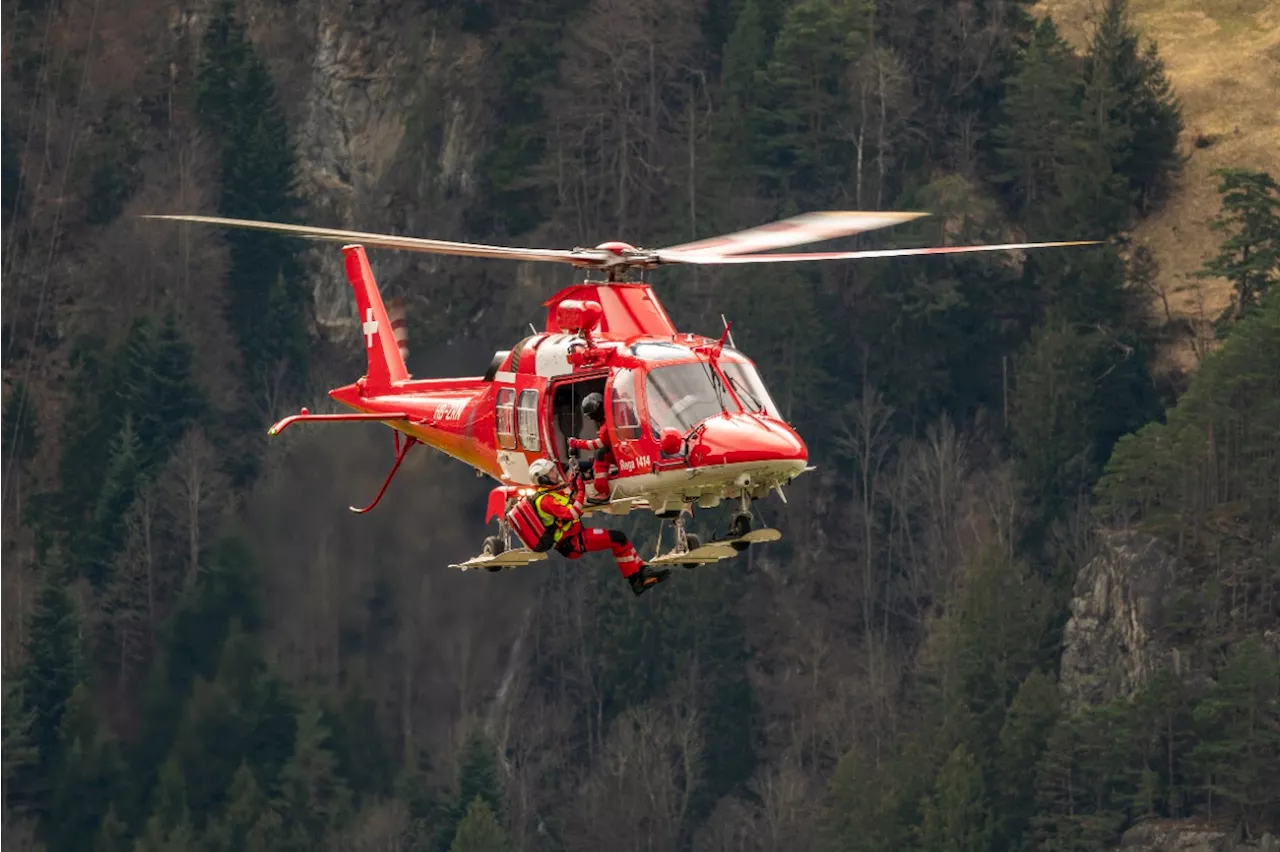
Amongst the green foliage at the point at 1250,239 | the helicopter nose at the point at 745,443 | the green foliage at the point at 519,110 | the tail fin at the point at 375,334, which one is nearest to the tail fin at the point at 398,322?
the tail fin at the point at 375,334

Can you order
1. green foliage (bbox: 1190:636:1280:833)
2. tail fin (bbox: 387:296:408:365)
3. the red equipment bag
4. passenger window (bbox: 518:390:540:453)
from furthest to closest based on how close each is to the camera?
1. green foliage (bbox: 1190:636:1280:833)
2. tail fin (bbox: 387:296:408:365)
3. passenger window (bbox: 518:390:540:453)
4. the red equipment bag

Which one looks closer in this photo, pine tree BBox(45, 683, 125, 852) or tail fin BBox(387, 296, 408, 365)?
tail fin BBox(387, 296, 408, 365)

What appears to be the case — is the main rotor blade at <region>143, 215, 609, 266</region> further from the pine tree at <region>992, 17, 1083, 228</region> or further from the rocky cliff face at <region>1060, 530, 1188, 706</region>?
the pine tree at <region>992, 17, 1083, 228</region>

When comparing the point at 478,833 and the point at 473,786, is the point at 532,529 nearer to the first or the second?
the point at 478,833

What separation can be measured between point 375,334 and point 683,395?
10776 mm

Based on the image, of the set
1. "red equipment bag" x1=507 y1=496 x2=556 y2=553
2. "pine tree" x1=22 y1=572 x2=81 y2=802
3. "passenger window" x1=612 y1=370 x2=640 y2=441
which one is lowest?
"pine tree" x1=22 y1=572 x2=81 y2=802

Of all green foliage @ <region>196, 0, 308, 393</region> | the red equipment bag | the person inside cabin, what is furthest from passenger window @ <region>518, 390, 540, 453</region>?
A: green foliage @ <region>196, 0, 308, 393</region>

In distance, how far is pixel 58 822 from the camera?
443 feet

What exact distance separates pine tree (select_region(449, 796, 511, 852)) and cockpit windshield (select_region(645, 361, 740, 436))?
67.6 meters

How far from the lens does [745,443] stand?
198 feet

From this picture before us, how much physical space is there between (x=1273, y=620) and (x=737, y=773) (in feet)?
60.6

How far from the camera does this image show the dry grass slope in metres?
132

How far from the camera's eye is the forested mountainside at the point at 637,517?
124 metres

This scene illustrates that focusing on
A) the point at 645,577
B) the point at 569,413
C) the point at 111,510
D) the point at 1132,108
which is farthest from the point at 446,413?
the point at 111,510
